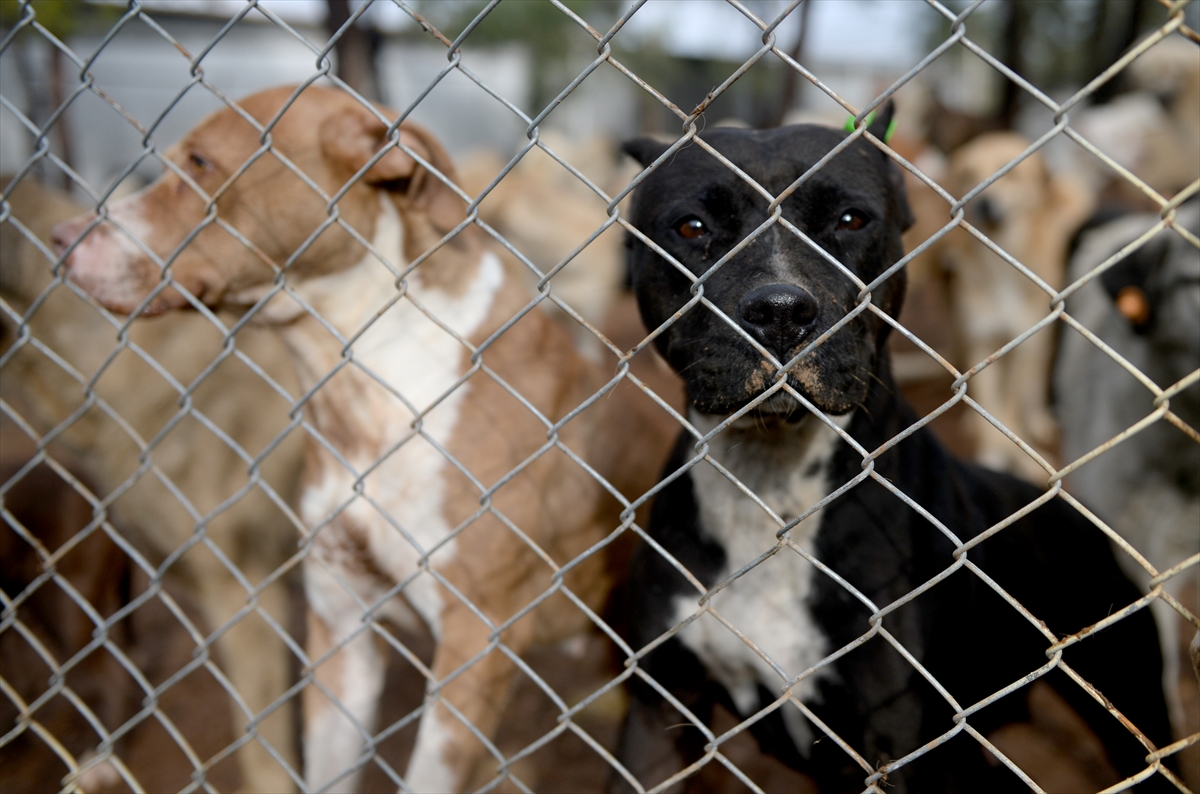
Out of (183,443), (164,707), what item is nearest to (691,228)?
(183,443)

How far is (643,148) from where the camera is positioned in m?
2.14

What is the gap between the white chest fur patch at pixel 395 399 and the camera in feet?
6.81

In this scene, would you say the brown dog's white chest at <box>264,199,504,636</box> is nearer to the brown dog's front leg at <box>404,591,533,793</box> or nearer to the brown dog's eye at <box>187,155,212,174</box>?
the brown dog's front leg at <box>404,591,533,793</box>

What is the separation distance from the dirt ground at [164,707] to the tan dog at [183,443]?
0.46 ft

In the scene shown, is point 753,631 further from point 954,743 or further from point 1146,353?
point 1146,353

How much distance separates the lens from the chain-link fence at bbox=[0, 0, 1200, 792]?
5.57 feet

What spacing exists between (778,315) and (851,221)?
457mm

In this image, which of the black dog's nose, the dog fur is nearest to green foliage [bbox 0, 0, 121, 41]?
the black dog's nose

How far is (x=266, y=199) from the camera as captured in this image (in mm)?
2088

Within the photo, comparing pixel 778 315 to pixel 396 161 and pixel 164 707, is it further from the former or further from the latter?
pixel 164 707

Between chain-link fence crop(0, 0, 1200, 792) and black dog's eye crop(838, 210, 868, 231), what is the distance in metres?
0.11

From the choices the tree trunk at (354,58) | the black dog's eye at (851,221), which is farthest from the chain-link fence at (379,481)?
the tree trunk at (354,58)

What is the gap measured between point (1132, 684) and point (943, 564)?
75cm

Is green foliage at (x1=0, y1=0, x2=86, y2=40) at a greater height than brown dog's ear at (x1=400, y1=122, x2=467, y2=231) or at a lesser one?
greater
